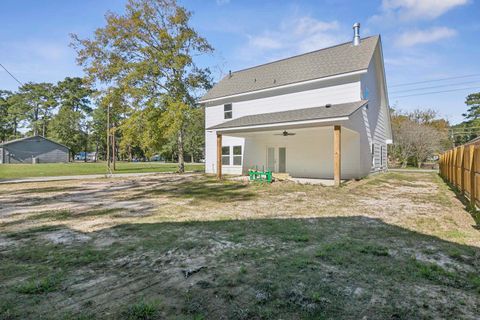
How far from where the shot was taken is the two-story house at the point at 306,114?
556 inches

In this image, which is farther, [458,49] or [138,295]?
[458,49]

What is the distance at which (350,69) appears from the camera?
554 inches

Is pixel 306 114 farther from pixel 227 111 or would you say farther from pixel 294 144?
pixel 227 111

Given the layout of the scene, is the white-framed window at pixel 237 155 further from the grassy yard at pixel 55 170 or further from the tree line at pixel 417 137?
the tree line at pixel 417 137

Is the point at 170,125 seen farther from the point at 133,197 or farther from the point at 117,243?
the point at 117,243

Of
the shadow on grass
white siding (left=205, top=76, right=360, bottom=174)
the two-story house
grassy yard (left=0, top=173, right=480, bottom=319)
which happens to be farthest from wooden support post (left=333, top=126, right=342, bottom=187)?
the shadow on grass

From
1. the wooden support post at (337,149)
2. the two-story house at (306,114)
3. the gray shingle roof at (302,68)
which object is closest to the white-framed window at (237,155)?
the two-story house at (306,114)

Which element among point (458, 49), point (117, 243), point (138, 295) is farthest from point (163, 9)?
point (458, 49)

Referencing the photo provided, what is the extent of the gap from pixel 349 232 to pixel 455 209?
449 centimetres

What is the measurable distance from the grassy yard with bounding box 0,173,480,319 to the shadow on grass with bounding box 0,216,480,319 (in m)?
0.02

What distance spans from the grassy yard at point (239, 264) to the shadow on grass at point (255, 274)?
0.05 ft

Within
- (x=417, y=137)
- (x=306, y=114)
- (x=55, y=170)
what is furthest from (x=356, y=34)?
(x=55, y=170)

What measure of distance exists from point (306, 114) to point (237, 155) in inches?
282

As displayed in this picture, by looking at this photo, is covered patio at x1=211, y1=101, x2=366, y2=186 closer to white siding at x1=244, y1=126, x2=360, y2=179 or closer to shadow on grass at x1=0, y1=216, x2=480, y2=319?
white siding at x1=244, y1=126, x2=360, y2=179
